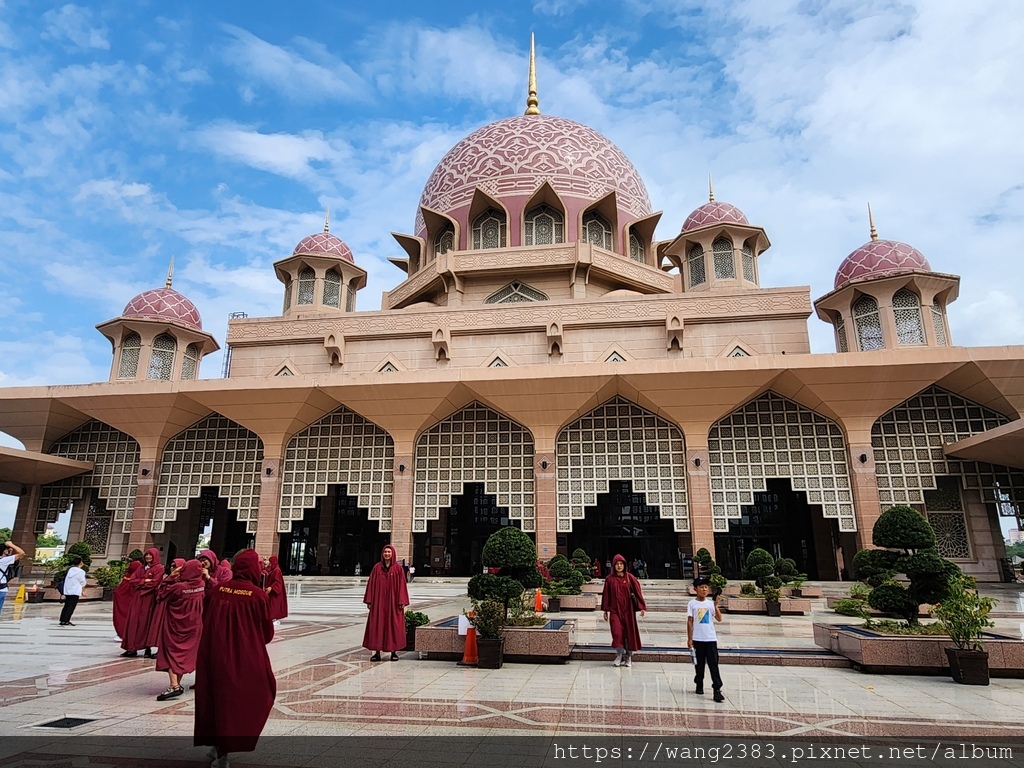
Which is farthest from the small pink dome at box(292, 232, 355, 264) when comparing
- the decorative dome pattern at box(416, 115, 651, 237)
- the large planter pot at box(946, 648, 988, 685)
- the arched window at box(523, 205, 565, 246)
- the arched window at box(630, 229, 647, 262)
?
the large planter pot at box(946, 648, 988, 685)

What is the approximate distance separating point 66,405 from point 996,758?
24.9 m

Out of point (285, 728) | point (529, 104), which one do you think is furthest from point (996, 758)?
point (529, 104)

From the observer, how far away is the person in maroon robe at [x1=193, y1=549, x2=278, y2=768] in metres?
4.02

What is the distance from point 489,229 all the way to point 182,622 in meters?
23.3

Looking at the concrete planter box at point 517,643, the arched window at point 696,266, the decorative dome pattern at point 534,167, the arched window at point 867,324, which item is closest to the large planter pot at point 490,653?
the concrete planter box at point 517,643

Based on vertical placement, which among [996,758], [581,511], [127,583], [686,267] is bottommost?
[996,758]

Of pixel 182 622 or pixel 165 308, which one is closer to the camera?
pixel 182 622

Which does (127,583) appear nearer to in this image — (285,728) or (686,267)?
(285,728)

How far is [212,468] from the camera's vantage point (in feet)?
71.9

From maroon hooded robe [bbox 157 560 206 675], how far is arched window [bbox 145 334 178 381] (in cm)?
1916

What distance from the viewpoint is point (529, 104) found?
3362 centimetres

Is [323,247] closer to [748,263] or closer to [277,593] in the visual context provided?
[748,263]

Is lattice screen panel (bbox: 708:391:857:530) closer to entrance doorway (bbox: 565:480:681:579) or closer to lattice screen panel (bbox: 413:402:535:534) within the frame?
entrance doorway (bbox: 565:480:681:579)

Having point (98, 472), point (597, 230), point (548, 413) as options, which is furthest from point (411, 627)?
point (597, 230)
